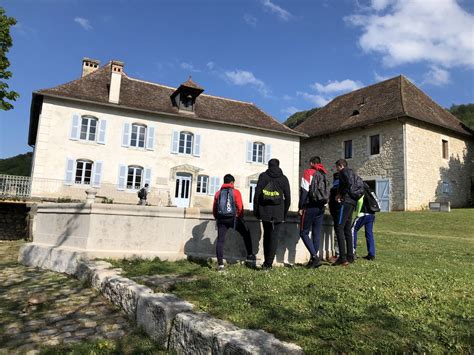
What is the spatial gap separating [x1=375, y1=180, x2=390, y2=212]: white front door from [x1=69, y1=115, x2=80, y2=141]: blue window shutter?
65.0 feet

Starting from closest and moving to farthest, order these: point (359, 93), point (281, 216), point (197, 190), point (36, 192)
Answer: point (281, 216) < point (36, 192) < point (197, 190) < point (359, 93)

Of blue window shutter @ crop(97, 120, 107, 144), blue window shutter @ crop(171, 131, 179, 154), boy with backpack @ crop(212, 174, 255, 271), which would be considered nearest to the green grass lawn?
boy with backpack @ crop(212, 174, 255, 271)

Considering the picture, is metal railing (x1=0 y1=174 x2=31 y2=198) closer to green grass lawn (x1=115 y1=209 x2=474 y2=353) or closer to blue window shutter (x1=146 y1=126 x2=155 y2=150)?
blue window shutter (x1=146 y1=126 x2=155 y2=150)

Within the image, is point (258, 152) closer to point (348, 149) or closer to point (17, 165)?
point (348, 149)

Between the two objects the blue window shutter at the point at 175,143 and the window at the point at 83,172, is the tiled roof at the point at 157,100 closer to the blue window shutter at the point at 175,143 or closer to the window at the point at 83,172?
the blue window shutter at the point at 175,143

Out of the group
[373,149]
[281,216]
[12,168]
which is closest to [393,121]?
[373,149]

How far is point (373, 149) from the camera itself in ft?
84.9

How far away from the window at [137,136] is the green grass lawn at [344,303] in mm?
16966

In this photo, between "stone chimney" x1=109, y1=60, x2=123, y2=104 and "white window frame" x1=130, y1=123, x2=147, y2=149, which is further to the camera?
"white window frame" x1=130, y1=123, x2=147, y2=149

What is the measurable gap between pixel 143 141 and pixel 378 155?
16096 mm

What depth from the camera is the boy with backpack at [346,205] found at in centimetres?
573

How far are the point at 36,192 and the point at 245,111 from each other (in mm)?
14872

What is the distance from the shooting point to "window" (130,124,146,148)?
2203cm

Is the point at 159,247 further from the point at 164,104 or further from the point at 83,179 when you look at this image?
the point at 164,104
